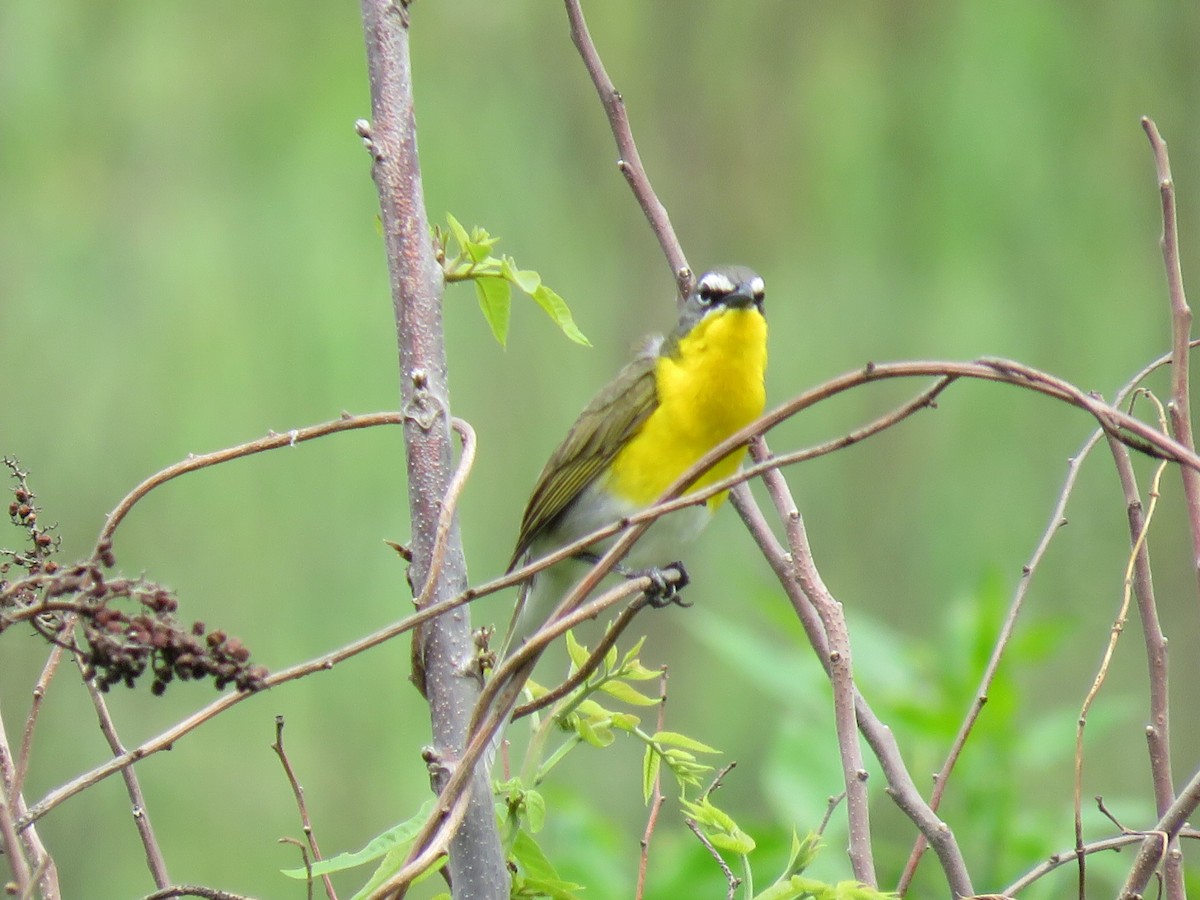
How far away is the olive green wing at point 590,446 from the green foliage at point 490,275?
97cm

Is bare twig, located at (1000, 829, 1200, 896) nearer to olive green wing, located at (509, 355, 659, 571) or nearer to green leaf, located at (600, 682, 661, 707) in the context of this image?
green leaf, located at (600, 682, 661, 707)

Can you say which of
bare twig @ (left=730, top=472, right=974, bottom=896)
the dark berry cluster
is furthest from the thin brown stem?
the dark berry cluster

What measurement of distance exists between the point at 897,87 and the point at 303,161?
3.06m

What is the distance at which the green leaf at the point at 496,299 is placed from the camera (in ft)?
4.63

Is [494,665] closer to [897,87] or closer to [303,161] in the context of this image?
[897,87]

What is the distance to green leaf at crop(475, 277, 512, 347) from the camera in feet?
4.63

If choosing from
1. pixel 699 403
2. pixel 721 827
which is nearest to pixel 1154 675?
pixel 721 827

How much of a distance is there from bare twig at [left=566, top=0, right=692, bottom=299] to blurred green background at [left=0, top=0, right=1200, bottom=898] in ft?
13.5

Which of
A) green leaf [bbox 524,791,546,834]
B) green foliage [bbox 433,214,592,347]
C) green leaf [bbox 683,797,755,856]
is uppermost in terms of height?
green foliage [bbox 433,214,592,347]

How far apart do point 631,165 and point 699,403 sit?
0.97 metres

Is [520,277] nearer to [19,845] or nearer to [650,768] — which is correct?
[650,768]

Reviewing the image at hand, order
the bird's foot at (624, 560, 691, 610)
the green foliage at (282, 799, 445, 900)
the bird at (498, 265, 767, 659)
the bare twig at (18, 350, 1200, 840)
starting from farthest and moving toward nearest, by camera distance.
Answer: the bird at (498, 265, 767, 659) < the bird's foot at (624, 560, 691, 610) < the green foliage at (282, 799, 445, 900) < the bare twig at (18, 350, 1200, 840)

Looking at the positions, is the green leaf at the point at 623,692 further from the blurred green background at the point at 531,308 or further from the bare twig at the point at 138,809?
the blurred green background at the point at 531,308

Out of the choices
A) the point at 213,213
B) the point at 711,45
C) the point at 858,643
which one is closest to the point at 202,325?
the point at 213,213
